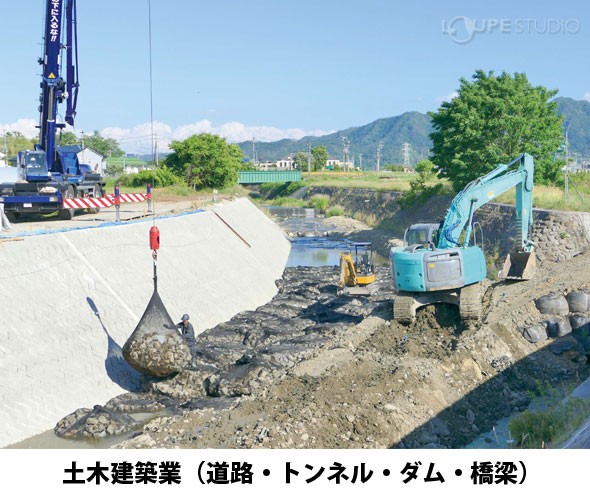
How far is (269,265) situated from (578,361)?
21782 millimetres

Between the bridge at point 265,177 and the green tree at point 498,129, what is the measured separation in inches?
1982

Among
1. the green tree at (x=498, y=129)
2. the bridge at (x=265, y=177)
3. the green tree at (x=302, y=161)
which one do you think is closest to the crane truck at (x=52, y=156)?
the green tree at (x=498, y=129)

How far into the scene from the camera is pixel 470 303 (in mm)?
19312

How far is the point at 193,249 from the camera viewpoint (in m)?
29.9

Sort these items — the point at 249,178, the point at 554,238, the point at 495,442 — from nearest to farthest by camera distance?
the point at 495,442
the point at 554,238
the point at 249,178

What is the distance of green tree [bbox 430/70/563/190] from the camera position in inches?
1655

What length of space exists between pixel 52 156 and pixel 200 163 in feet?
95.3

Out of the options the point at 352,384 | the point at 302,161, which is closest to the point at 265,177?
the point at 302,161

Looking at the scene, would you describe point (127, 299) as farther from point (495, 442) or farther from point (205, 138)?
point (205, 138)

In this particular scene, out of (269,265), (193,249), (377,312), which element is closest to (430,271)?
(377,312)

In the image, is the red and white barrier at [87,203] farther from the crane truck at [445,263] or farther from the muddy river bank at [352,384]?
the crane truck at [445,263]

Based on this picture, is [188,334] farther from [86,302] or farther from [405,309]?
[405,309]

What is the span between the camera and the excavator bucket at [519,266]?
25156 millimetres

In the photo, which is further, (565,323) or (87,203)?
(87,203)
